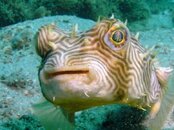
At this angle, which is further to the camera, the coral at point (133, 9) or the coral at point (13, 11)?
the coral at point (133, 9)

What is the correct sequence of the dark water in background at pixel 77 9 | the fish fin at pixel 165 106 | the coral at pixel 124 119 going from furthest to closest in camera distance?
the dark water in background at pixel 77 9 < the coral at pixel 124 119 < the fish fin at pixel 165 106

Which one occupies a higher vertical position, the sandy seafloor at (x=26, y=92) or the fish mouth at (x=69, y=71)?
the fish mouth at (x=69, y=71)

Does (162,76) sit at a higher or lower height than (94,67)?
lower

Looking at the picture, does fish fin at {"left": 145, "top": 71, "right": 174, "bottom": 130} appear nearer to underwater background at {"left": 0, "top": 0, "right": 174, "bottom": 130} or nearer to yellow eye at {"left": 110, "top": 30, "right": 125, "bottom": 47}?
underwater background at {"left": 0, "top": 0, "right": 174, "bottom": 130}

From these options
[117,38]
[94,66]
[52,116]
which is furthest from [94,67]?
[52,116]

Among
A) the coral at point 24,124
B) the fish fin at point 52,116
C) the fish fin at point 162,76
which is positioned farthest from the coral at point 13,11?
the fish fin at point 162,76

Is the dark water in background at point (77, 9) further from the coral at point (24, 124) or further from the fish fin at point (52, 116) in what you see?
the fish fin at point (52, 116)

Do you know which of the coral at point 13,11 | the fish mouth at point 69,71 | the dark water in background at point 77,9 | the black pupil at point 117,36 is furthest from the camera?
the dark water in background at point 77,9

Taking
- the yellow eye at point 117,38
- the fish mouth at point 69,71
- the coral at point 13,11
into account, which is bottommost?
the fish mouth at point 69,71

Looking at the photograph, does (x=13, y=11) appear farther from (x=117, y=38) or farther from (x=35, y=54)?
(x=117, y=38)
